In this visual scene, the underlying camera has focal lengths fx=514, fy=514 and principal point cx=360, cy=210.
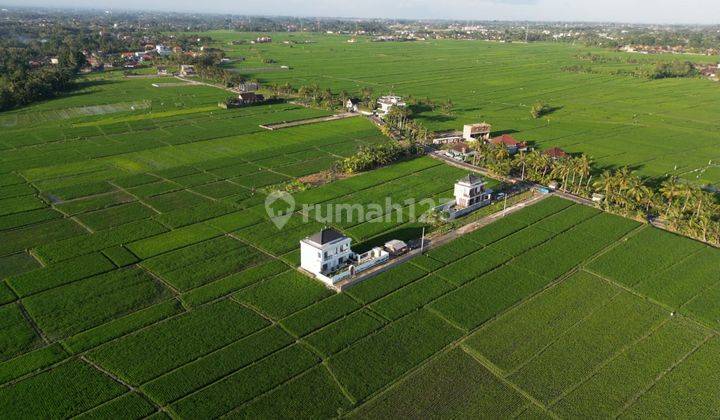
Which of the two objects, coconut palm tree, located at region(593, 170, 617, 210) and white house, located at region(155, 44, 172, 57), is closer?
coconut palm tree, located at region(593, 170, 617, 210)

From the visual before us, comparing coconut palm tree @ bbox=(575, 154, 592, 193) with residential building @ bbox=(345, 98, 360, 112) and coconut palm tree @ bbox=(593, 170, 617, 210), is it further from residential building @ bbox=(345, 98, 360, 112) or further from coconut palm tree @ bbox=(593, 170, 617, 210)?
residential building @ bbox=(345, 98, 360, 112)

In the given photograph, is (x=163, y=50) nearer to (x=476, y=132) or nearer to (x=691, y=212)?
(x=476, y=132)

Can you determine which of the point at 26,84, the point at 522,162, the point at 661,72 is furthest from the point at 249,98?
the point at 661,72

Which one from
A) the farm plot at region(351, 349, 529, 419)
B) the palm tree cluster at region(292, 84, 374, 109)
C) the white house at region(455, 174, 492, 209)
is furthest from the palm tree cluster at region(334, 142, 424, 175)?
the farm plot at region(351, 349, 529, 419)

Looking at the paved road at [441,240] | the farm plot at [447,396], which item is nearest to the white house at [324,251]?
the paved road at [441,240]

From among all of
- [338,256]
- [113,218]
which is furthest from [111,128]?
[338,256]

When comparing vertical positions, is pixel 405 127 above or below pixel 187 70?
below

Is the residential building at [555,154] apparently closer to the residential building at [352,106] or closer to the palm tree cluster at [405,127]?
the palm tree cluster at [405,127]
